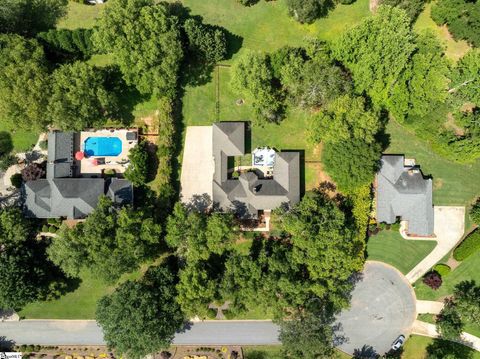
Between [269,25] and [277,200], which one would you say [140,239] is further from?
[269,25]

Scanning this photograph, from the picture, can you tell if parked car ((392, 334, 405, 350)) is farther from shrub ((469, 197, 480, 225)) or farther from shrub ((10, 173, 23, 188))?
shrub ((10, 173, 23, 188))

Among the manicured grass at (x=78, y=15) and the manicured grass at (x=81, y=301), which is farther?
the manicured grass at (x=78, y=15)

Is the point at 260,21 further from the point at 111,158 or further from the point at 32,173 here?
the point at 32,173

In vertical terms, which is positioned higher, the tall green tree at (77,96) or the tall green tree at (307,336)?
the tall green tree at (77,96)

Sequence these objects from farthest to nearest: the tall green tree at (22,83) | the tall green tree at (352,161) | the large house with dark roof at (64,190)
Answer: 1. the large house with dark roof at (64,190)
2. the tall green tree at (352,161)
3. the tall green tree at (22,83)

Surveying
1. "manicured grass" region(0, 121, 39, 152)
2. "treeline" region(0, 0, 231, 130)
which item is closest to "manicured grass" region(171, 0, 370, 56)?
"treeline" region(0, 0, 231, 130)

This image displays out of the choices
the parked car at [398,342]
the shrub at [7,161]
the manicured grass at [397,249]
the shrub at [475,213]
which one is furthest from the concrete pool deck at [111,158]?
the shrub at [475,213]

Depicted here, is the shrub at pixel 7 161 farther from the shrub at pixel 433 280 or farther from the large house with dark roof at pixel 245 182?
the shrub at pixel 433 280

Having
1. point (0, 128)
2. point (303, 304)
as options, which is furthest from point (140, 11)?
point (303, 304)

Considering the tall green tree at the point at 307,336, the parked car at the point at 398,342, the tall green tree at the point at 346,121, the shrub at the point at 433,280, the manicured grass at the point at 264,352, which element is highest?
the tall green tree at the point at 346,121
